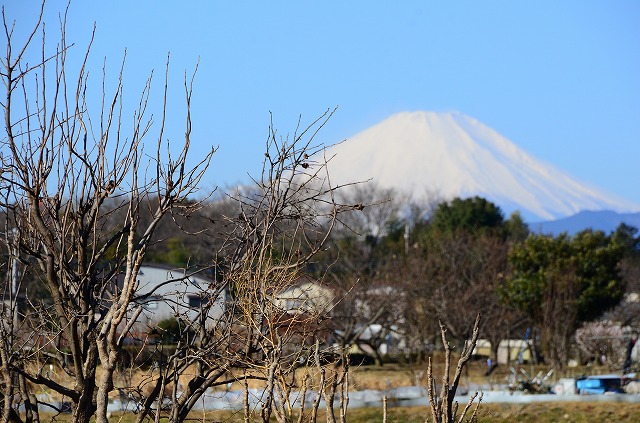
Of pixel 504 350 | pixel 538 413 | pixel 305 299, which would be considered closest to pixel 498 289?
pixel 504 350

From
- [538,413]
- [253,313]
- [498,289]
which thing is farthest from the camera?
[498,289]

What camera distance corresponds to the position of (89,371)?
5422 millimetres

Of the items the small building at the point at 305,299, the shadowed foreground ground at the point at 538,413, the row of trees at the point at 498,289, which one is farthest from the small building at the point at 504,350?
the small building at the point at 305,299

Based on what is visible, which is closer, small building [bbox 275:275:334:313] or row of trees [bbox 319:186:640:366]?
small building [bbox 275:275:334:313]

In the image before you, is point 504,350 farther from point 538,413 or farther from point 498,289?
point 538,413

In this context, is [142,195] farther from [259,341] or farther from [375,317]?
[375,317]

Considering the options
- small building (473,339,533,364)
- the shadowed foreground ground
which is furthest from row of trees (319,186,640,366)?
the shadowed foreground ground

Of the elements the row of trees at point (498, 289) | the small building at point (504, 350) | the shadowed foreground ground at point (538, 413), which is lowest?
the shadowed foreground ground at point (538, 413)

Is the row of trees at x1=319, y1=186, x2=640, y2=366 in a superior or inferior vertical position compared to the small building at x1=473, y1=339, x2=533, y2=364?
superior

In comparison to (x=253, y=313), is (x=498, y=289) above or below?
above

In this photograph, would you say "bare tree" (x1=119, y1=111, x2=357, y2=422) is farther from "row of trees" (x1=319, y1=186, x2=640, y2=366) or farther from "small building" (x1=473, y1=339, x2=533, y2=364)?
"small building" (x1=473, y1=339, x2=533, y2=364)

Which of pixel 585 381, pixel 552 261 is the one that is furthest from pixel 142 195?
pixel 552 261

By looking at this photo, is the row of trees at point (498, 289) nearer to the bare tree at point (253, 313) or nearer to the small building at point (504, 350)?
the small building at point (504, 350)

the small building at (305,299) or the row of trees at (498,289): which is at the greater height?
the row of trees at (498,289)
